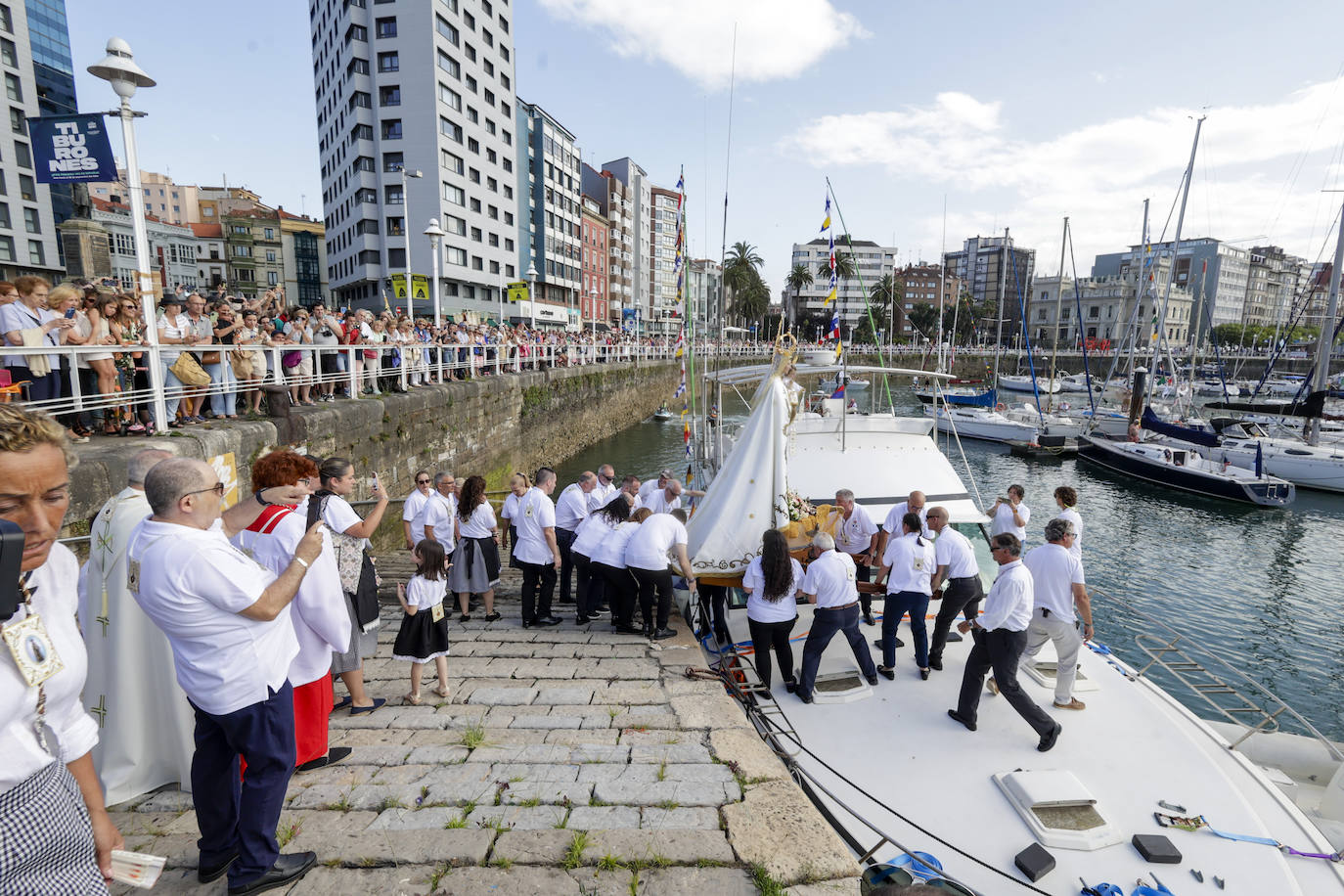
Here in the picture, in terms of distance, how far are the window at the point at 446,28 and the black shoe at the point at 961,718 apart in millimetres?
50216

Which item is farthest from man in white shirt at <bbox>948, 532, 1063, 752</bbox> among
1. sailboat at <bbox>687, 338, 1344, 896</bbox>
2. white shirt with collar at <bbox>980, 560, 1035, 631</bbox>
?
sailboat at <bbox>687, 338, 1344, 896</bbox>

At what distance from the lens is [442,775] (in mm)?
3898

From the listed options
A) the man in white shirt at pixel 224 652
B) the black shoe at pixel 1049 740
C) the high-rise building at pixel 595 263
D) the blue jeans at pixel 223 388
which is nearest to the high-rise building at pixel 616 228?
the high-rise building at pixel 595 263

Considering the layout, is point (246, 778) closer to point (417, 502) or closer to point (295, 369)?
point (417, 502)

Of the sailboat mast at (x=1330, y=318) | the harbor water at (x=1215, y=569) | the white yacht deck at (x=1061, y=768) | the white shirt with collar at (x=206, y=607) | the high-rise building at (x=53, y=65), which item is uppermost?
the high-rise building at (x=53, y=65)

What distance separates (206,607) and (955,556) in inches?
254

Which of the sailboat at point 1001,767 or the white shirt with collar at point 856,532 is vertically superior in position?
the white shirt with collar at point 856,532

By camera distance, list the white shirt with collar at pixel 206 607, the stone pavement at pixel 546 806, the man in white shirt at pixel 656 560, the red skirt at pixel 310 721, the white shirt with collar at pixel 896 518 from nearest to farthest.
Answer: the white shirt with collar at pixel 206 607, the stone pavement at pixel 546 806, the red skirt at pixel 310 721, the man in white shirt at pixel 656 560, the white shirt with collar at pixel 896 518

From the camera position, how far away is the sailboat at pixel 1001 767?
418 cm

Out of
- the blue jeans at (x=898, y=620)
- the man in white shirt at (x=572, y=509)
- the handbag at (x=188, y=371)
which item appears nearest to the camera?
the blue jeans at (x=898, y=620)

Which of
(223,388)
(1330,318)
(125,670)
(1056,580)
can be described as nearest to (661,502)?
(1056,580)

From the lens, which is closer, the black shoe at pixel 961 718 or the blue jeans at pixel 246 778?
the blue jeans at pixel 246 778

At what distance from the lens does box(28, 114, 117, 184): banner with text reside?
6500 mm

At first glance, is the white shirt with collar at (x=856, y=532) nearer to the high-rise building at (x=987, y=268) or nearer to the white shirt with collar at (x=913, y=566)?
the white shirt with collar at (x=913, y=566)
